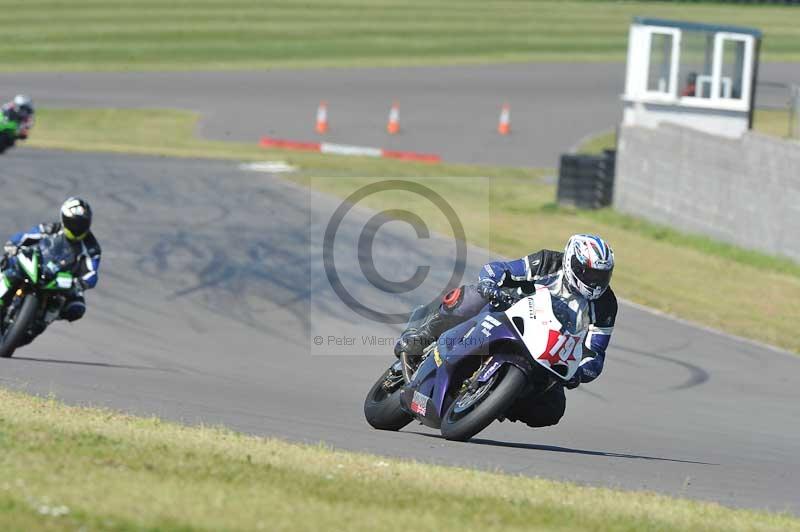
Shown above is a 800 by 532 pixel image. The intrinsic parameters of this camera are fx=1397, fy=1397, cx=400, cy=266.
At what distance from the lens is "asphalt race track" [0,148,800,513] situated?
9461 millimetres

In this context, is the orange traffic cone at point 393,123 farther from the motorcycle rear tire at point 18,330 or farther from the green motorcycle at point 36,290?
the motorcycle rear tire at point 18,330

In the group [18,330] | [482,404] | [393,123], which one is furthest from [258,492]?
[393,123]

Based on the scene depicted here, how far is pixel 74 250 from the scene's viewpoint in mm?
13461

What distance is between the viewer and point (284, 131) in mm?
38281

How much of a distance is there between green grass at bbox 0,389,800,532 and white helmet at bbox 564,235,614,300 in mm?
1477

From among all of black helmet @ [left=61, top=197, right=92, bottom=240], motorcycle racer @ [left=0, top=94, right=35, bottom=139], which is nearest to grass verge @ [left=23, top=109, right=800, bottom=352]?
motorcycle racer @ [left=0, top=94, right=35, bottom=139]

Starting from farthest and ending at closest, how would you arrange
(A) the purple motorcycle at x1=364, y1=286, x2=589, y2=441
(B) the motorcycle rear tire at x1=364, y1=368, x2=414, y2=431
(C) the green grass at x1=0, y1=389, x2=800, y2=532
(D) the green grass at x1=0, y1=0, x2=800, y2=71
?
(D) the green grass at x1=0, y1=0, x2=800, y2=71
(B) the motorcycle rear tire at x1=364, y1=368, x2=414, y2=431
(A) the purple motorcycle at x1=364, y1=286, x2=589, y2=441
(C) the green grass at x1=0, y1=389, x2=800, y2=532

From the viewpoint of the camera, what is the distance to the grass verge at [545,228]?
63.2 ft

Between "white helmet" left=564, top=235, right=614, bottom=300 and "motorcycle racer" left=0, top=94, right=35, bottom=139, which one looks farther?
"motorcycle racer" left=0, top=94, right=35, bottom=139

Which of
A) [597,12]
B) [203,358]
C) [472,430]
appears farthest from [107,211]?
[597,12]

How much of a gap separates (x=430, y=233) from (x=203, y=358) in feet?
29.5

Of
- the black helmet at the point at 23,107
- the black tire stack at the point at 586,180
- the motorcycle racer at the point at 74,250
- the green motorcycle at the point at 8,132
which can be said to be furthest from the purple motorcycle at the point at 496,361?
the black helmet at the point at 23,107

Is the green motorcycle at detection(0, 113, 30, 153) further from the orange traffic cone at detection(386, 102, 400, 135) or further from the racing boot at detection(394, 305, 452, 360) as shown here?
the racing boot at detection(394, 305, 452, 360)

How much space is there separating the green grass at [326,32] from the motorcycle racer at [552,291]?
4187cm
